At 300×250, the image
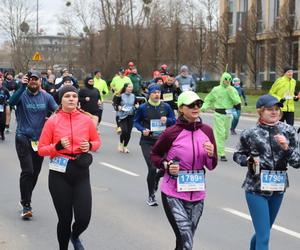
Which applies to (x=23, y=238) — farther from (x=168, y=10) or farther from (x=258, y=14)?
(x=168, y=10)

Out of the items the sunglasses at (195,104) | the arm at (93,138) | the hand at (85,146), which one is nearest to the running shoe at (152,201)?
the arm at (93,138)

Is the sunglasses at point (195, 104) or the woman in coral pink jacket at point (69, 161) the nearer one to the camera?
the sunglasses at point (195, 104)

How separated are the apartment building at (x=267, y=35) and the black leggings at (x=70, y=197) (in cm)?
3679

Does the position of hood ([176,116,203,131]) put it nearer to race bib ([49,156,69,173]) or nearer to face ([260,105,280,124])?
face ([260,105,280,124])

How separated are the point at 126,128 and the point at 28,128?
21.1ft

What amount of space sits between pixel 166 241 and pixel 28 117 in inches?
92.5

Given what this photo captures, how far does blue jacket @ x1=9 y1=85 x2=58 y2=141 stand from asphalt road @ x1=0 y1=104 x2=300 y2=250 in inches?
43.5

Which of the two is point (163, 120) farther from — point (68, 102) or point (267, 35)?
point (267, 35)

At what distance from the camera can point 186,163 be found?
15.8ft

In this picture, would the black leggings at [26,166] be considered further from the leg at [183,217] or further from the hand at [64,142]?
the leg at [183,217]

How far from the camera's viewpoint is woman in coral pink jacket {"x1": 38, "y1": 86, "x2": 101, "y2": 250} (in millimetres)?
5258

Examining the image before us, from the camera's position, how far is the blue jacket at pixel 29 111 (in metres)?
7.14

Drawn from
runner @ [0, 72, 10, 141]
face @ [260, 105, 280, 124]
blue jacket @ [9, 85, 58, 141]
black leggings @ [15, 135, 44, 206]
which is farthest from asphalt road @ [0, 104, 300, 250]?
runner @ [0, 72, 10, 141]

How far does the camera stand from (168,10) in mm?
57000
